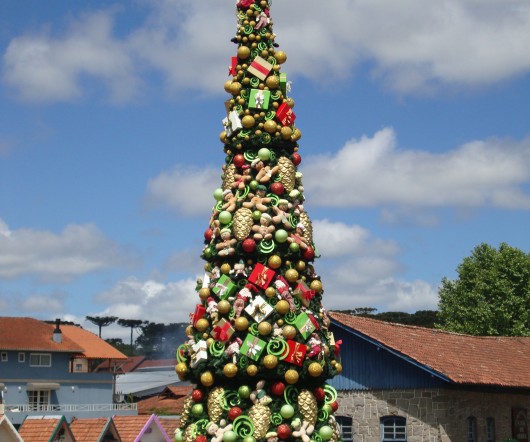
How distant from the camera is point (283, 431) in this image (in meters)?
14.2

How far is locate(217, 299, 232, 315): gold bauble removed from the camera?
14.8 m

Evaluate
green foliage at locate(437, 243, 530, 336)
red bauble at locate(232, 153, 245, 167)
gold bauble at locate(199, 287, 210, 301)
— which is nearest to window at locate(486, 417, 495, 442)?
gold bauble at locate(199, 287, 210, 301)

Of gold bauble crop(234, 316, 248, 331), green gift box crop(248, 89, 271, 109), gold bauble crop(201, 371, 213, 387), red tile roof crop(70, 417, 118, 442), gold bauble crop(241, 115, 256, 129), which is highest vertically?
green gift box crop(248, 89, 271, 109)

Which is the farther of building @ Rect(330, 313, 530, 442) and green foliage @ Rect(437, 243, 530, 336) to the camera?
green foliage @ Rect(437, 243, 530, 336)

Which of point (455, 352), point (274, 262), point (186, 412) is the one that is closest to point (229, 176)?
point (274, 262)

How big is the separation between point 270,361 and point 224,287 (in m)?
1.64

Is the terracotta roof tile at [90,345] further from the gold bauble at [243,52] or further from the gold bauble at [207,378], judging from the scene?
the gold bauble at [207,378]

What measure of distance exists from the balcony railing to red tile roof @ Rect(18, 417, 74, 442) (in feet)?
69.3

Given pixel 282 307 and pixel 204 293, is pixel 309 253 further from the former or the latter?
pixel 204 293

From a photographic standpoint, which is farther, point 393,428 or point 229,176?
point 393,428

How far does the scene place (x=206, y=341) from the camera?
49.1ft

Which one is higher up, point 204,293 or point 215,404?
point 204,293

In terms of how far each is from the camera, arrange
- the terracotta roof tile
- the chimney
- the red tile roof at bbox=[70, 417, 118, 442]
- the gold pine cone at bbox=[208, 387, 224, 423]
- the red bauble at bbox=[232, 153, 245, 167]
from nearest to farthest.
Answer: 1. the gold pine cone at bbox=[208, 387, 224, 423]
2. the red bauble at bbox=[232, 153, 245, 167]
3. the red tile roof at bbox=[70, 417, 118, 442]
4. the chimney
5. the terracotta roof tile

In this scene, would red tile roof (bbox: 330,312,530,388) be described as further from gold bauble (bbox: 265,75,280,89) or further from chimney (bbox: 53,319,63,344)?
chimney (bbox: 53,319,63,344)
